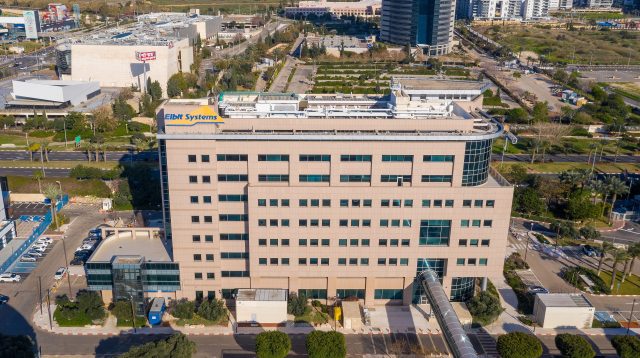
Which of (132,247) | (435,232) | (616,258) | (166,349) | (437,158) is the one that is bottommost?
(616,258)

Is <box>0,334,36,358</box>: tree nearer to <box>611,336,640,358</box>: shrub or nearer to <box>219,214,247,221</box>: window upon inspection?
<box>219,214,247,221</box>: window

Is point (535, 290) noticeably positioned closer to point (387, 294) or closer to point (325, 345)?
point (387, 294)

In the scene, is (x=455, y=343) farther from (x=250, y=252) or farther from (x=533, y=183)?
(x=533, y=183)

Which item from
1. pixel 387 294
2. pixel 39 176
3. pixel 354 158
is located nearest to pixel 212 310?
pixel 387 294

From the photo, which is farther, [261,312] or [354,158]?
[261,312]

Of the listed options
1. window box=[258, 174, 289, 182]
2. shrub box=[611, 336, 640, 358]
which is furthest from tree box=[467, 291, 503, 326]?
window box=[258, 174, 289, 182]

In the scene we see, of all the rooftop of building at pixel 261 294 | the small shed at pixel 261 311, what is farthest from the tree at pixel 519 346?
the rooftop of building at pixel 261 294
